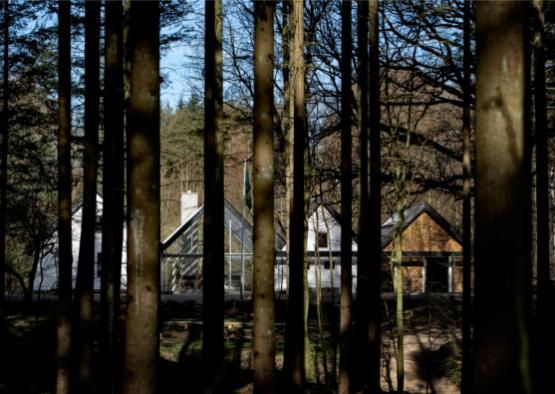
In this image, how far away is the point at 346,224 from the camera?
1498 cm

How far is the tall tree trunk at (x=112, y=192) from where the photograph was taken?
1355 cm

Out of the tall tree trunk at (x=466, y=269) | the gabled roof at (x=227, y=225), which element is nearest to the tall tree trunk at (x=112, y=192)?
the tall tree trunk at (x=466, y=269)

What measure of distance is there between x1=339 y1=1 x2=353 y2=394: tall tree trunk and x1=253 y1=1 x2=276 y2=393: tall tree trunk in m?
4.68

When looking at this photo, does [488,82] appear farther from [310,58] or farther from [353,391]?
[310,58]

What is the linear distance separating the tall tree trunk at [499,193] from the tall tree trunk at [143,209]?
3.71 metres

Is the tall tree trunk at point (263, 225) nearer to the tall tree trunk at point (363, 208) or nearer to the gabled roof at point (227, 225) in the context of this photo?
the tall tree trunk at point (363, 208)

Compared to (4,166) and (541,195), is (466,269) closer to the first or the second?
(541,195)

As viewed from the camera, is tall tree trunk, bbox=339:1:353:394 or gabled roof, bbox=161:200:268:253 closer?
tall tree trunk, bbox=339:1:353:394

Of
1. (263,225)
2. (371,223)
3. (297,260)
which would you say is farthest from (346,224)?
(263,225)

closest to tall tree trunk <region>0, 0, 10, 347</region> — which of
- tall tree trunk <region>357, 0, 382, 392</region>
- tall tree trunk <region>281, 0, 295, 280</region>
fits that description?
tall tree trunk <region>281, 0, 295, 280</region>

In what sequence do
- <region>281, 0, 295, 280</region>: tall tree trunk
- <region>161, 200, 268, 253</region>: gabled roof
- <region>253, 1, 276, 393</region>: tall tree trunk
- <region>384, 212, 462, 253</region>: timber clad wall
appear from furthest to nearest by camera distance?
<region>384, 212, 462, 253</region>: timber clad wall
<region>161, 200, 268, 253</region>: gabled roof
<region>281, 0, 295, 280</region>: tall tree trunk
<region>253, 1, 276, 393</region>: tall tree trunk

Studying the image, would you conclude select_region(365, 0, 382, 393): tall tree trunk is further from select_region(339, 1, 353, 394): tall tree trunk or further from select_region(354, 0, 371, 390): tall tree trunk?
select_region(339, 1, 353, 394): tall tree trunk

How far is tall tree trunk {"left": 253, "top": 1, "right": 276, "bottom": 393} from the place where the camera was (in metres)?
9.95

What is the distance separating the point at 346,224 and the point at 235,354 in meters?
7.83
